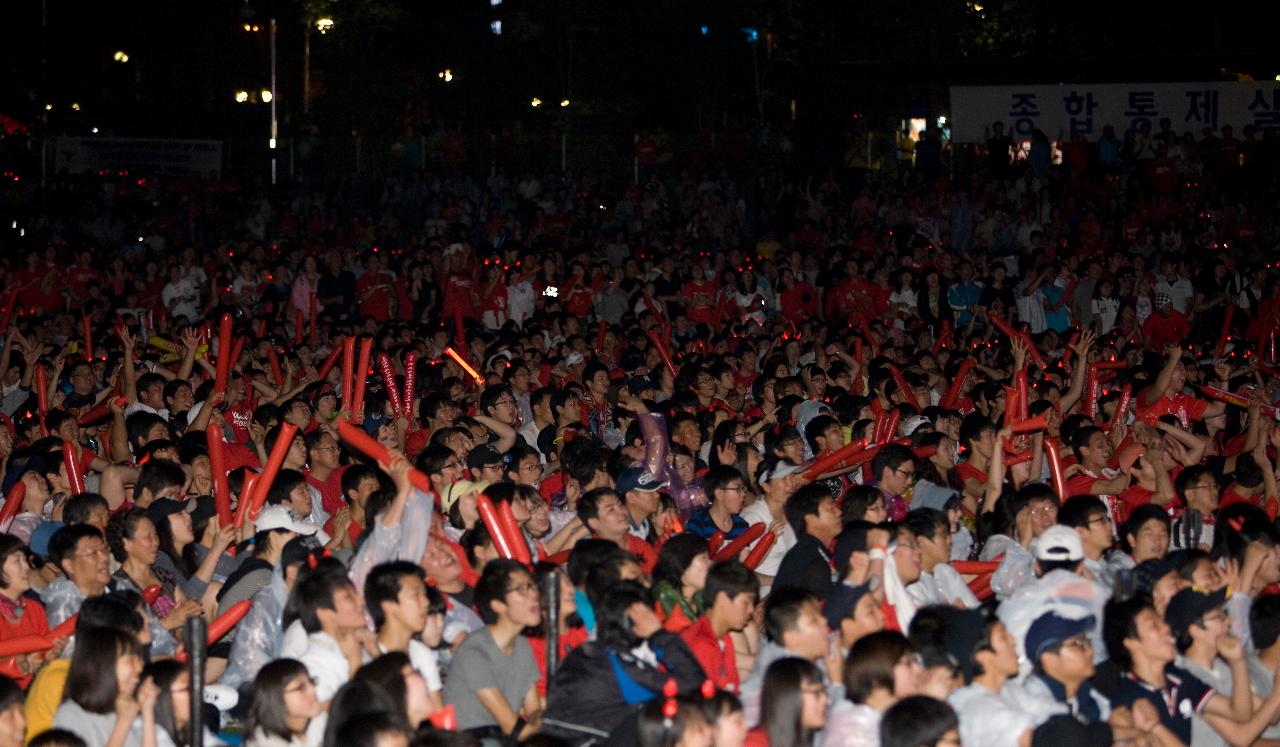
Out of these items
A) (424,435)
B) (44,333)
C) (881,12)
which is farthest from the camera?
(881,12)

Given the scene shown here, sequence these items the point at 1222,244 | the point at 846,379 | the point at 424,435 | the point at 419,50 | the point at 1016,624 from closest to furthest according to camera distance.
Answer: the point at 1016,624 < the point at 424,435 < the point at 846,379 < the point at 1222,244 < the point at 419,50

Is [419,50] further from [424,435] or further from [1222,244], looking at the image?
[424,435]

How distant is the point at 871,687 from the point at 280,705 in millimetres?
1737

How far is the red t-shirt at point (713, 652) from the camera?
227 inches

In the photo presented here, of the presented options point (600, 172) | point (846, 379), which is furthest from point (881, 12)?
point (846, 379)

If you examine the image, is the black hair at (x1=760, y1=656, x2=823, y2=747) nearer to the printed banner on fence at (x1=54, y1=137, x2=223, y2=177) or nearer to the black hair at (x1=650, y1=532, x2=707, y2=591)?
the black hair at (x1=650, y1=532, x2=707, y2=591)

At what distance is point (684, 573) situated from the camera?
6.21 m

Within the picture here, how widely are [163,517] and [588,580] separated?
2.34 m

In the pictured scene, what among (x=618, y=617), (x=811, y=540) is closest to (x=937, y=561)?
(x=811, y=540)

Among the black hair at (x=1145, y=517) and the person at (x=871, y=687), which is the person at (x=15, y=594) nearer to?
the person at (x=871, y=687)

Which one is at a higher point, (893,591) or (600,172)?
(600,172)

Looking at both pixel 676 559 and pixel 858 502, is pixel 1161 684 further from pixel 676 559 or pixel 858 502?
pixel 858 502

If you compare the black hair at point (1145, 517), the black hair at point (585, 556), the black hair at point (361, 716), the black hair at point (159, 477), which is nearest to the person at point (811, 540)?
the black hair at point (585, 556)

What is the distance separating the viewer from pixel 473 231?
2122cm
